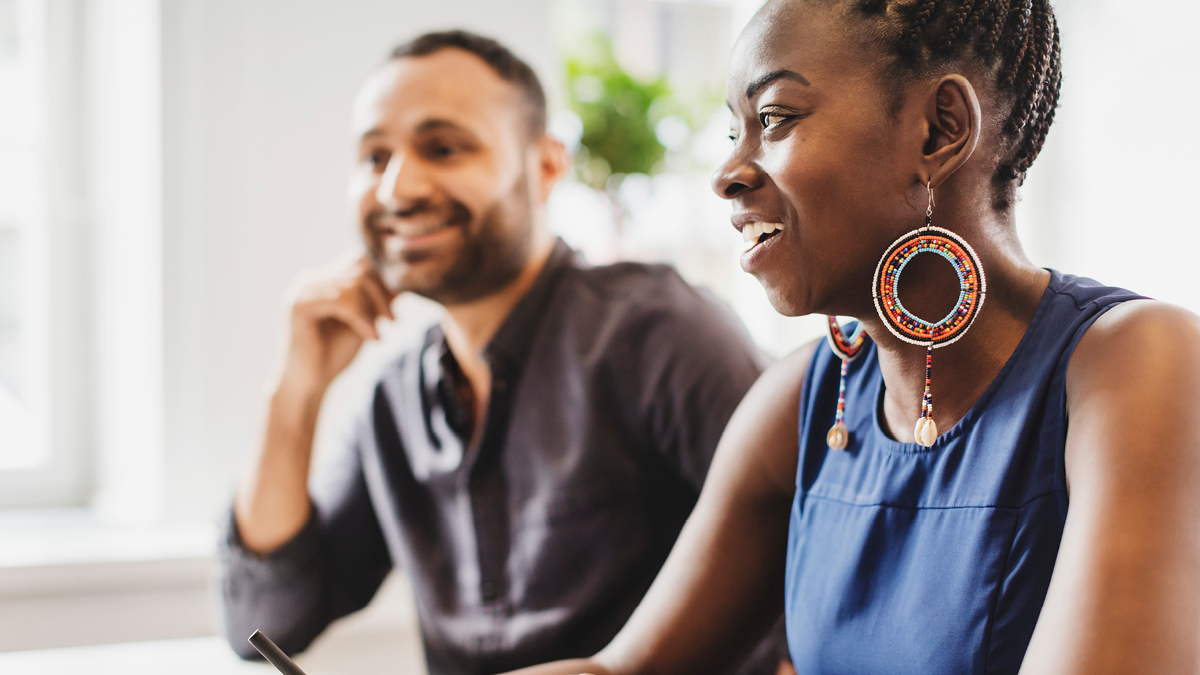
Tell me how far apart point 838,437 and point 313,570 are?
884 mm

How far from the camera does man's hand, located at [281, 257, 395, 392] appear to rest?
136 centimetres

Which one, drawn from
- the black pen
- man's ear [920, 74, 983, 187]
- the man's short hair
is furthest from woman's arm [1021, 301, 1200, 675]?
the man's short hair

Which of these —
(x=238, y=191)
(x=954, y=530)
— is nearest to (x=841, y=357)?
(x=954, y=530)

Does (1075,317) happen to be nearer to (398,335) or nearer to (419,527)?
(419,527)

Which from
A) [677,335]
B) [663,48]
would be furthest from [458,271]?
[663,48]

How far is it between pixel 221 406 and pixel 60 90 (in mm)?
753

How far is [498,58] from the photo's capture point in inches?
50.9

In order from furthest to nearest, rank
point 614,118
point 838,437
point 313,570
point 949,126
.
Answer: point 614,118 → point 313,570 → point 838,437 → point 949,126

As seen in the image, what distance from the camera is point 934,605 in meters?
0.61

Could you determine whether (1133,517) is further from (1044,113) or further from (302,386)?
(302,386)

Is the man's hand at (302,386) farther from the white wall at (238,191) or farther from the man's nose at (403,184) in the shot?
the white wall at (238,191)

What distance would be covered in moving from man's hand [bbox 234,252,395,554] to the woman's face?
0.82 metres

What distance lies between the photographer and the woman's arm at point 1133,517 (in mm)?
501

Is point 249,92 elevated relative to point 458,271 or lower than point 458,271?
elevated
